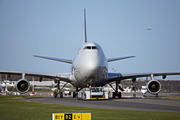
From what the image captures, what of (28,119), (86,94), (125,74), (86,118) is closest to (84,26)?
(125,74)

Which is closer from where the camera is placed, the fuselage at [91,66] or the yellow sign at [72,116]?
the yellow sign at [72,116]

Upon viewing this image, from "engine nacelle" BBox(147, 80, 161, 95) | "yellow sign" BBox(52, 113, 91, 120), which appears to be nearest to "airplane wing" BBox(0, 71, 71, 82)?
"engine nacelle" BBox(147, 80, 161, 95)

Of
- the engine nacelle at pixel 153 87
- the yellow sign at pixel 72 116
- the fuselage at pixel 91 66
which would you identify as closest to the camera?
the yellow sign at pixel 72 116

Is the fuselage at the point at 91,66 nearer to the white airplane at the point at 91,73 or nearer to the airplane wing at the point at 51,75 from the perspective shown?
the white airplane at the point at 91,73

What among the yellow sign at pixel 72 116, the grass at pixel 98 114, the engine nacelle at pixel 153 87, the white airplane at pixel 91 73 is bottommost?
the grass at pixel 98 114

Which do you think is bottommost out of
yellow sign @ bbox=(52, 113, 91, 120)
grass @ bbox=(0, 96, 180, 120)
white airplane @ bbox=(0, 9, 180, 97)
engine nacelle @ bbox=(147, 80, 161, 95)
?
grass @ bbox=(0, 96, 180, 120)

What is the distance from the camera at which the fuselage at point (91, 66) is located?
3469cm

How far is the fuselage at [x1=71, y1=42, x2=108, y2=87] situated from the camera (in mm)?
34688

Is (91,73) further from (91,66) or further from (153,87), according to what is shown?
(153,87)

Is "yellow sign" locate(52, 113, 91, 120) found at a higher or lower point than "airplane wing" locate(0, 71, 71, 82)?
lower

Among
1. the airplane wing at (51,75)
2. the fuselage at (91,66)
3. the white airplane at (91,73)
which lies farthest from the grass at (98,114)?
the airplane wing at (51,75)

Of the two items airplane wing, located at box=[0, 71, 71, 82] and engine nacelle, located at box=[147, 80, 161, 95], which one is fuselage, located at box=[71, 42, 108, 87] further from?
engine nacelle, located at box=[147, 80, 161, 95]

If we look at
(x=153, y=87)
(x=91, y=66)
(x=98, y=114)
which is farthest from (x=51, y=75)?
(x=98, y=114)

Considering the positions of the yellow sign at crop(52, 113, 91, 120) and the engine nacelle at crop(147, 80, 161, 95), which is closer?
the yellow sign at crop(52, 113, 91, 120)
